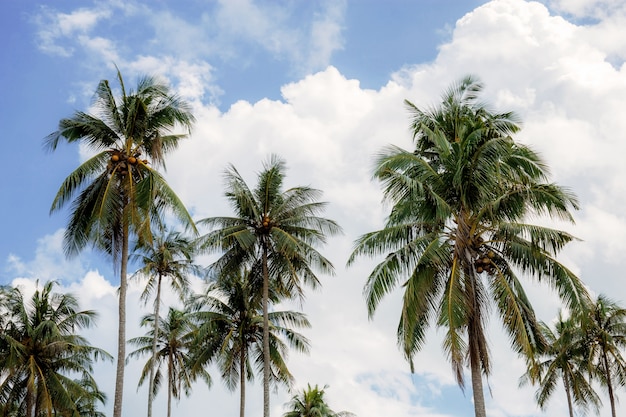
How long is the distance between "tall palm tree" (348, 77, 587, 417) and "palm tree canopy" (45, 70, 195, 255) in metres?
7.39

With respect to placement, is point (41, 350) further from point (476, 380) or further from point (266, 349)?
point (476, 380)

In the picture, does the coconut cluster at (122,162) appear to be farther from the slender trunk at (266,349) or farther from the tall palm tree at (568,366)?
the tall palm tree at (568,366)

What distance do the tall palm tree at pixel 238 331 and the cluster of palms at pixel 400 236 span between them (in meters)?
0.07

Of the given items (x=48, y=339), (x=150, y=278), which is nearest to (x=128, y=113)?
(x=48, y=339)

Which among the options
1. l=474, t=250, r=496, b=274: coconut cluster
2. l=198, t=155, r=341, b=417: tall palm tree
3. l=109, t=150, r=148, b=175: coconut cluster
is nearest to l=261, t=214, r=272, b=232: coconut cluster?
l=198, t=155, r=341, b=417: tall palm tree

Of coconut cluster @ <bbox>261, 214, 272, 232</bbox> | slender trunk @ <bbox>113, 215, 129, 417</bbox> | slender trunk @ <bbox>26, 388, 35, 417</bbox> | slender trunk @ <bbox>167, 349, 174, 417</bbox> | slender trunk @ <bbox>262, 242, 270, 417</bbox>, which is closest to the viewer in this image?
slender trunk @ <bbox>113, 215, 129, 417</bbox>

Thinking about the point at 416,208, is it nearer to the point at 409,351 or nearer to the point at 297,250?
the point at 409,351

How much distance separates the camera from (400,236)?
63.1 feet

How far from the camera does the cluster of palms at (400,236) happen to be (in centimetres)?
1772

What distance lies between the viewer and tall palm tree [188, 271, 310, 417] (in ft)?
105

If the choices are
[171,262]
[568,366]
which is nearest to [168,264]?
[171,262]

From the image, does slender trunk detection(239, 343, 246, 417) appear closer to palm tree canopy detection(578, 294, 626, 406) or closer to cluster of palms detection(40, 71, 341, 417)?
cluster of palms detection(40, 71, 341, 417)

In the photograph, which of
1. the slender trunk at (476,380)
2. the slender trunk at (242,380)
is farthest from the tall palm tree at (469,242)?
the slender trunk at (242,380)

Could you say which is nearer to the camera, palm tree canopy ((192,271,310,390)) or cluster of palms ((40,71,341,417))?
cluster of palms ((40,71,341,417))
